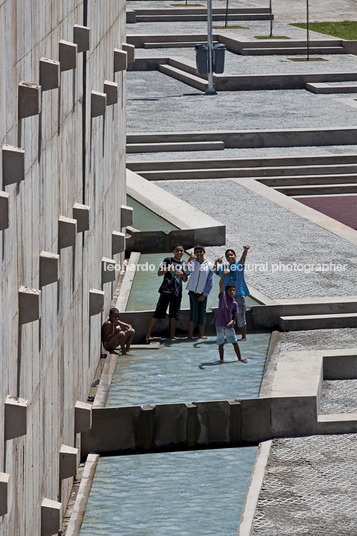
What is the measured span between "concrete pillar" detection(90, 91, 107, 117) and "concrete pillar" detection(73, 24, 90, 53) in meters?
1.85

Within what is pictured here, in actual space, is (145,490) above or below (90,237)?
below

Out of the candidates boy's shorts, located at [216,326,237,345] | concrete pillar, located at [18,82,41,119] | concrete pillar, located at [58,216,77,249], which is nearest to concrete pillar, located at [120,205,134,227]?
boy's shorts, located at [216,326,237,345]

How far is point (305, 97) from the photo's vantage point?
121 feet

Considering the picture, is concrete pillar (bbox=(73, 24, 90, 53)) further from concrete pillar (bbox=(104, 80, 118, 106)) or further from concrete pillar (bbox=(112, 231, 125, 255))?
concrete pillar (bbox=(112, 231, 125, 255))

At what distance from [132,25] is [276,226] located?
92.2 ft

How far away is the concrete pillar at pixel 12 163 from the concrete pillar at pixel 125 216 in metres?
11.1

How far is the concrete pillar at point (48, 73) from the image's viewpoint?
1043cm

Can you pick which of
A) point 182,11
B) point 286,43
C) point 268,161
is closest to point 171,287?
point 268,161

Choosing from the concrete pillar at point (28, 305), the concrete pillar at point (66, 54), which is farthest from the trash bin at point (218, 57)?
the concrete pillar at point (28, 305)

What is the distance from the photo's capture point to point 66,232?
1183 cm

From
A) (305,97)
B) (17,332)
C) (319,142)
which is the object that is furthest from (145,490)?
(305,97)

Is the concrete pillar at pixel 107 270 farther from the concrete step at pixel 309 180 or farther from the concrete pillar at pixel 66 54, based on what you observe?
the concrete step at pixel 309 180

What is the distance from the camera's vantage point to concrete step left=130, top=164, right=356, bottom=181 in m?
27.5

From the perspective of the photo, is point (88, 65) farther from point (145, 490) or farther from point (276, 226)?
point (276, 226)
